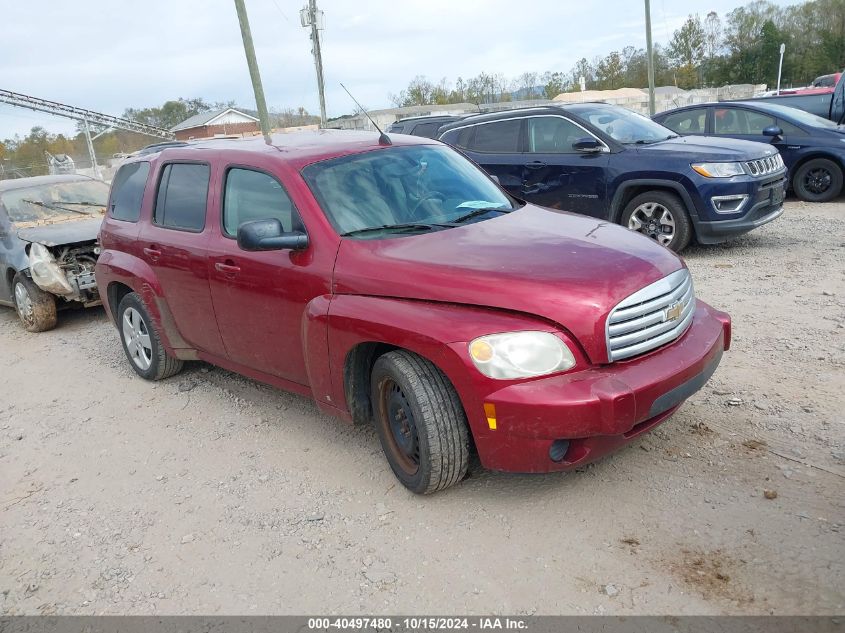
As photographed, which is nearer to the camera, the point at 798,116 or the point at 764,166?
the point at 764,166

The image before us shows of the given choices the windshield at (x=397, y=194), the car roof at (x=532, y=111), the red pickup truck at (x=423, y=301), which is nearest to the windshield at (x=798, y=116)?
the car roof at (x=532, y=111)

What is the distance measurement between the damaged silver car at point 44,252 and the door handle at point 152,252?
9.59ft

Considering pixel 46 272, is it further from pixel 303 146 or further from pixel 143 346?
pixel 303 146

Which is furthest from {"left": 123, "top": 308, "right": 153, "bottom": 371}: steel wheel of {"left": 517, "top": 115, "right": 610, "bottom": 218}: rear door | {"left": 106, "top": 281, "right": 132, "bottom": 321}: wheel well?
{"left": 517, "top": 115, "right": 610, "bottom": 218}: rear door

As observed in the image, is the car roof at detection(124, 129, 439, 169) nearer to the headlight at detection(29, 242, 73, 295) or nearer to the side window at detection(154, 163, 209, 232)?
the side window at detection(154, 163, 209, 232)

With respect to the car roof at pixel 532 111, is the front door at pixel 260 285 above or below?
below

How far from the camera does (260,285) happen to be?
13.1 ft

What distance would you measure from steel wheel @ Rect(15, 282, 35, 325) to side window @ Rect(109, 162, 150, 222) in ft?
8.74

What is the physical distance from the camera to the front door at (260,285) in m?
3.79

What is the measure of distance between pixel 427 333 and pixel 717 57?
72185mm

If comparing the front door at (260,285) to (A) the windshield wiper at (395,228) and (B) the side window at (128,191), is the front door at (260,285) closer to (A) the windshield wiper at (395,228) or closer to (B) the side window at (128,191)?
(A) the windshield wiper at (395,228)

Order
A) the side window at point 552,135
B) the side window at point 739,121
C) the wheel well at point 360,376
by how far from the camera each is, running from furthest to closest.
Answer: the side window at point 739,121
the side window at point 552,135
the wheel well at point 360,376

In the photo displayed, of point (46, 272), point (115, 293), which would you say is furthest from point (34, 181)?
point (115, 293)

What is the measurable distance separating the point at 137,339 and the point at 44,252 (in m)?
2.67
